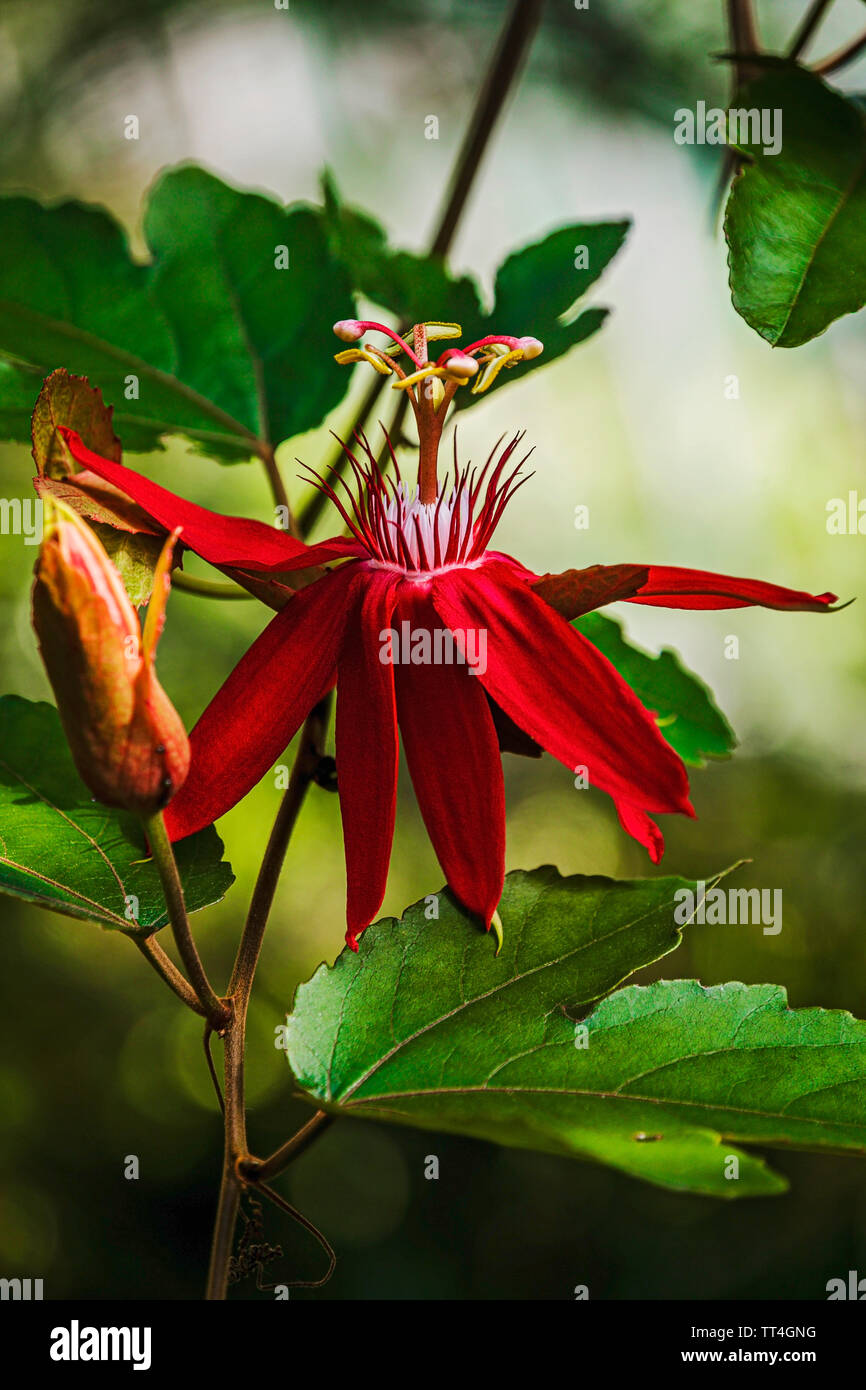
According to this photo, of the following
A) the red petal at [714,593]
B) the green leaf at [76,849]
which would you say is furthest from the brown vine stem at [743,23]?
the green leaf at [76,849]

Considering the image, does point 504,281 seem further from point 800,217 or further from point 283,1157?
point 283,1157

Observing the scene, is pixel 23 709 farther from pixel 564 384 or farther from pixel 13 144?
pixel 13 144

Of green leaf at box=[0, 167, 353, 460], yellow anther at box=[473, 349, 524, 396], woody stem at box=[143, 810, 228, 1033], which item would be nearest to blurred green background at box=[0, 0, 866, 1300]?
green leaf at box=[0, 167, 353, 460]

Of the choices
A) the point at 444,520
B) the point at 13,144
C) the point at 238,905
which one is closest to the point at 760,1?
the point at 13,144

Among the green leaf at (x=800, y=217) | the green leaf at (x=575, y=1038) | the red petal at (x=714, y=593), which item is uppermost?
the green leaf at (x=800, y=217)

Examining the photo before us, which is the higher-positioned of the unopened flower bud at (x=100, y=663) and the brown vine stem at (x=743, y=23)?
the brown vine stem at (x=743, y=23)

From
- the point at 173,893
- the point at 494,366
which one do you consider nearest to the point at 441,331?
the point at 494,366

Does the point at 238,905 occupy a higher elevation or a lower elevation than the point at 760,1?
lower

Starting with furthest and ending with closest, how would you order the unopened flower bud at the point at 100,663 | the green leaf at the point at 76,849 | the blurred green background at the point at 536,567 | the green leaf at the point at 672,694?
the blurred green background at the point at 536,567 → the green leaf at the point at 672,694 → the green leaf at the point at 76,849 → the unopened flower bud at the point at 100,663

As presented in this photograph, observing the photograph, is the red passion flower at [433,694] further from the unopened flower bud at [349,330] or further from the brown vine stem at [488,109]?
the brown vine stem at [488,109]
